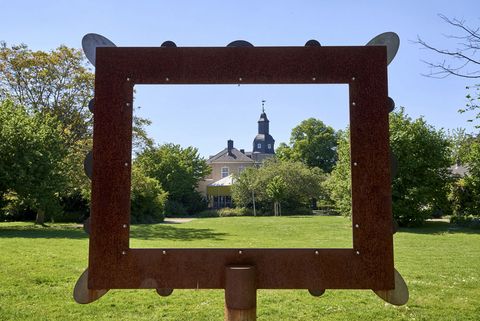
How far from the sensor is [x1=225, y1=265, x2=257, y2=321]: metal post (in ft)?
8.13

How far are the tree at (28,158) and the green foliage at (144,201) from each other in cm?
643

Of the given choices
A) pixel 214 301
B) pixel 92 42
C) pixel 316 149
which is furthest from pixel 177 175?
pixel 92 42

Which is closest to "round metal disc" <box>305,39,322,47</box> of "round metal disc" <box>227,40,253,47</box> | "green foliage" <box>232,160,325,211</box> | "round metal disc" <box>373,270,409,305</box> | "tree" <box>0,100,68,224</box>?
"round metal disc" <box>227,40,253,47</box>

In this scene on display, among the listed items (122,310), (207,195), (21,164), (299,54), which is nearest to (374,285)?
(299,54)

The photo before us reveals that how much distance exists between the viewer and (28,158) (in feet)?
64.7

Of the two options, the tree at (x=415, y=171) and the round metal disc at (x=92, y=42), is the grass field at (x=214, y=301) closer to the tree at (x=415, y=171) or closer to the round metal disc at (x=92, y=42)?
the round metal disc at (x=92, y=42)

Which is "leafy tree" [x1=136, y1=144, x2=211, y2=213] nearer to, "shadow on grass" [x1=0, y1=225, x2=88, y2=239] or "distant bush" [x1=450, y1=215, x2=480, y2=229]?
"shadow on grass" [x1=0, y1=225, x2=88, y2=239]

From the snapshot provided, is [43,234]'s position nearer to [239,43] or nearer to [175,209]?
[239,43]

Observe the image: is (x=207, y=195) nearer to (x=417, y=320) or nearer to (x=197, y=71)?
(x=417, y=320)

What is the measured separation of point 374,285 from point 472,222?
2509 centimetres

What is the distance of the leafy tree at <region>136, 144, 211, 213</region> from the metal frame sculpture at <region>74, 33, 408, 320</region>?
38.7m

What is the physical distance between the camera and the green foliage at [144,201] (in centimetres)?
2766

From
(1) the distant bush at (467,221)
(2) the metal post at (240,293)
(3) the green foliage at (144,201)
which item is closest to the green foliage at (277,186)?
(3) the green foliage at (144,201)

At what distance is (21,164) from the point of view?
1970 cm
